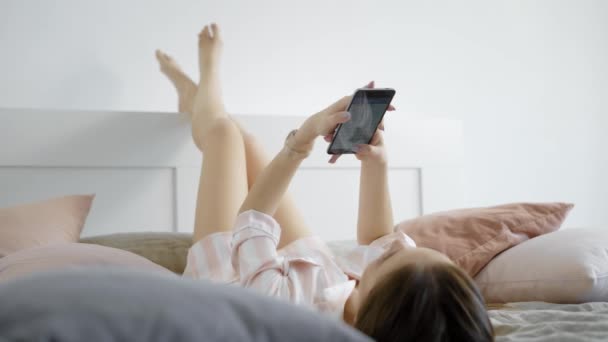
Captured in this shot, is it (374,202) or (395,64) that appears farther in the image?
(395,64)

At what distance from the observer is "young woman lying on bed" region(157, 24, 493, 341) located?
2.47 feet

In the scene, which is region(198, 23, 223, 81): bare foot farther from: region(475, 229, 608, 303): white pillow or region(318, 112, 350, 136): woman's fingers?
region(475, 229, 608, 303): white pillow

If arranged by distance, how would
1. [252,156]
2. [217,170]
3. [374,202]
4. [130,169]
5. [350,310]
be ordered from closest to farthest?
1. [350,310]
2. [374,202]
3. [217,170]
4. [252,156]
5. [130,169]

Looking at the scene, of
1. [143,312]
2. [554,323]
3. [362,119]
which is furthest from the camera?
[362,119]

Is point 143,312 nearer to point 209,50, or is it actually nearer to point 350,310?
point 350,310

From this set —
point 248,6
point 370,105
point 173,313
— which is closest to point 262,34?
point 248,6

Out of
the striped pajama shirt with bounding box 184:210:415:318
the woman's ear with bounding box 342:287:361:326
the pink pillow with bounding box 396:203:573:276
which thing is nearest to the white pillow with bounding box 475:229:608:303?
the pink pillow with bounding box 396:203:573:276

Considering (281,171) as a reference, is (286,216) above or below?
below

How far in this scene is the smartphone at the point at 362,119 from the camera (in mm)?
1246

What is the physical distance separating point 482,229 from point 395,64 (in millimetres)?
1124

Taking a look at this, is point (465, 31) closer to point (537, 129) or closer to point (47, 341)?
point (537, 129)

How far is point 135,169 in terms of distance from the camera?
2.07 metres

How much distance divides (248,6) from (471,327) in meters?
→ 1.81

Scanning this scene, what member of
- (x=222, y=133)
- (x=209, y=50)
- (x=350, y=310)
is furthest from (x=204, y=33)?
(x=350, y=310)
